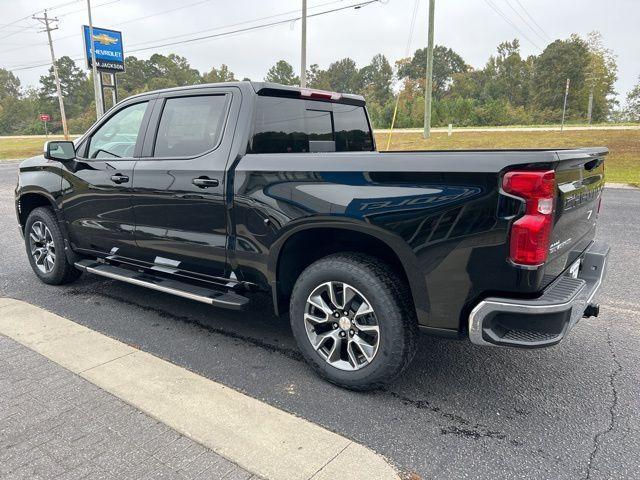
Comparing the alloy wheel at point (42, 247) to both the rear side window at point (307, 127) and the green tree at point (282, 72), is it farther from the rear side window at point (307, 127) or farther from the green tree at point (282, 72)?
the green tree at point (282, 72)

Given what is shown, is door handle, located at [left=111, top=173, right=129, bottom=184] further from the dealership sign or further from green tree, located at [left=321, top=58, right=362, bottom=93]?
green tree, located at [left=321, top=58, right=362, bottom=93]

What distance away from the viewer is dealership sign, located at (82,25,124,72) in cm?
2911

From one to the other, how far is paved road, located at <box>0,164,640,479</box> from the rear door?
1.99 ft

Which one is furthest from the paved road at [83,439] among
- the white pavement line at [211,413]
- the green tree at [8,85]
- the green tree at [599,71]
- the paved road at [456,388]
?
the green tree at [8,85]

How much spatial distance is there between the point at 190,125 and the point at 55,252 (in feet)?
7.38

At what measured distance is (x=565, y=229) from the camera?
8.66 ft

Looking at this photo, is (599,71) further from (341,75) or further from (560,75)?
(341,75)

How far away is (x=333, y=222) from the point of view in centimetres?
286

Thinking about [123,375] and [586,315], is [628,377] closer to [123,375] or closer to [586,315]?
[586,315]

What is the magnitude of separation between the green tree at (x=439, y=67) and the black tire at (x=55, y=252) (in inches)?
3299

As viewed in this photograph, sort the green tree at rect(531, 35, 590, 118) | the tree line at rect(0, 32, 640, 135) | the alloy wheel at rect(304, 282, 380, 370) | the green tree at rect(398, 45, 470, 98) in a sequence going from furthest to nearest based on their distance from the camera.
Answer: the green tree at rect(398, 45, 470, 98), the green tree at rect(531, 35, 590, 118), the tree line at rect(0, 32, 640, 135), the alloy wheel at rect(304, 282, 380, 370)

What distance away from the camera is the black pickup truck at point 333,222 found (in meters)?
2.39

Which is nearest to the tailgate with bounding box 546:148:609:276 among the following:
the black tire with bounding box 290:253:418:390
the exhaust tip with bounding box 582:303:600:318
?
the exhaust tip with bounding box 582:303:600:318

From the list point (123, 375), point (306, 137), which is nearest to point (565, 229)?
point (306, 137)
